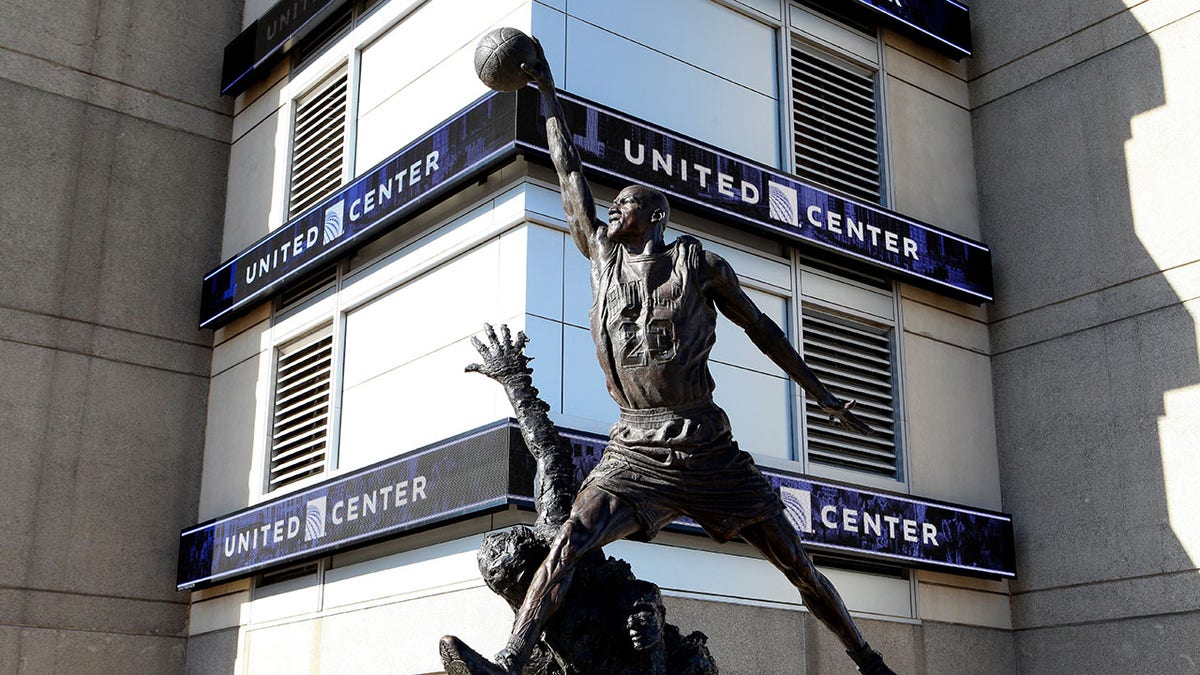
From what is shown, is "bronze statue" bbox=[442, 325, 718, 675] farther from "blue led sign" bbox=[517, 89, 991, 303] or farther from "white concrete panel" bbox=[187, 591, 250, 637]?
"white concrete panel" bbox=[187, 591, 250, 637]

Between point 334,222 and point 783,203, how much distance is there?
4.91 meters

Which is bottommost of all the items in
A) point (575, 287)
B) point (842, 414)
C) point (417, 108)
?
point (842, 414)

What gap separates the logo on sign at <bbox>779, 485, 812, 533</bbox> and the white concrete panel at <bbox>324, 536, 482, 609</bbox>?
10.2ft

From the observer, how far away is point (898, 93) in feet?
54.4

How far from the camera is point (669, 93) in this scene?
1407cm

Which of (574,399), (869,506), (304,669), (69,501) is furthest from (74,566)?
(869,506)

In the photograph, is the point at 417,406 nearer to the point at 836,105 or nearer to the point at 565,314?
Result: the point at 565,314

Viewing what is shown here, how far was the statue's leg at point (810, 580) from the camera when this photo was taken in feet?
20.7

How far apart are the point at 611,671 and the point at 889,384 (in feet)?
32.9

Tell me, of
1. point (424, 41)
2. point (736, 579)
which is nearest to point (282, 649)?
point (736, 579)

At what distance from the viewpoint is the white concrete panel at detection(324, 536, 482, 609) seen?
40.2ft

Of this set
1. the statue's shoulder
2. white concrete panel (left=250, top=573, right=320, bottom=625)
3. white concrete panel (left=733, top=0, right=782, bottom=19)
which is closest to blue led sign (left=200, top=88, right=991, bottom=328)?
white concrete panel (left=733, top=0, right=782, bottom=19)

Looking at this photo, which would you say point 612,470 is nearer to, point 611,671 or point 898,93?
point 611,671

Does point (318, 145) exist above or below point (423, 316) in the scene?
above
